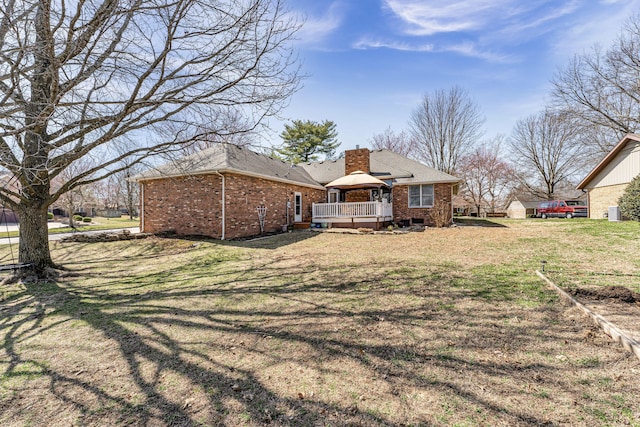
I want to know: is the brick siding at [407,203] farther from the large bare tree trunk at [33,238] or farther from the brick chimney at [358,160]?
the large bare tree trunk at [33,238]

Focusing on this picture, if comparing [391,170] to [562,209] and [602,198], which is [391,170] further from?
[562,209]

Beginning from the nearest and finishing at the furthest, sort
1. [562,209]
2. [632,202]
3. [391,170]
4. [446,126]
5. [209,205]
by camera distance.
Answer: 1. [209,205]
2. [632,202]
3. [391,170]
4. [562,209]
5. [446,126]

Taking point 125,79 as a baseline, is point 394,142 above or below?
above

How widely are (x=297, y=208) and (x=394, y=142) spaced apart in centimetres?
2021

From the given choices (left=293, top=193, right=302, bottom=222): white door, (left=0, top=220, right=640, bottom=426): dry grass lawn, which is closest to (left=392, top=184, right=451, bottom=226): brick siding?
(left=293, top=193, right=302, bottom=222): white door

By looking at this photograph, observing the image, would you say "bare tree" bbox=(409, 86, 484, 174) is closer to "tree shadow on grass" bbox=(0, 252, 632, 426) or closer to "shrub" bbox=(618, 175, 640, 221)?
"shrub" bbox=(618, 175, 640, 221)

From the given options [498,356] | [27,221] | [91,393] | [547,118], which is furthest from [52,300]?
[547,118]

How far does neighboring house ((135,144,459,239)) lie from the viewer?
11.7 meters

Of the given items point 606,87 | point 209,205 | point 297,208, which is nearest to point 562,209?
point 606,87

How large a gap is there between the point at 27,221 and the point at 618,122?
30771 millimetres

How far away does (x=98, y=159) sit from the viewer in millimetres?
8109

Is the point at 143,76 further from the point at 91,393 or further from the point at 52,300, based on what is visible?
the point at 91,393

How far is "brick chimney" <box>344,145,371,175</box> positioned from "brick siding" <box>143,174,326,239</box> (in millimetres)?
5106

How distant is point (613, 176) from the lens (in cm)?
1513
